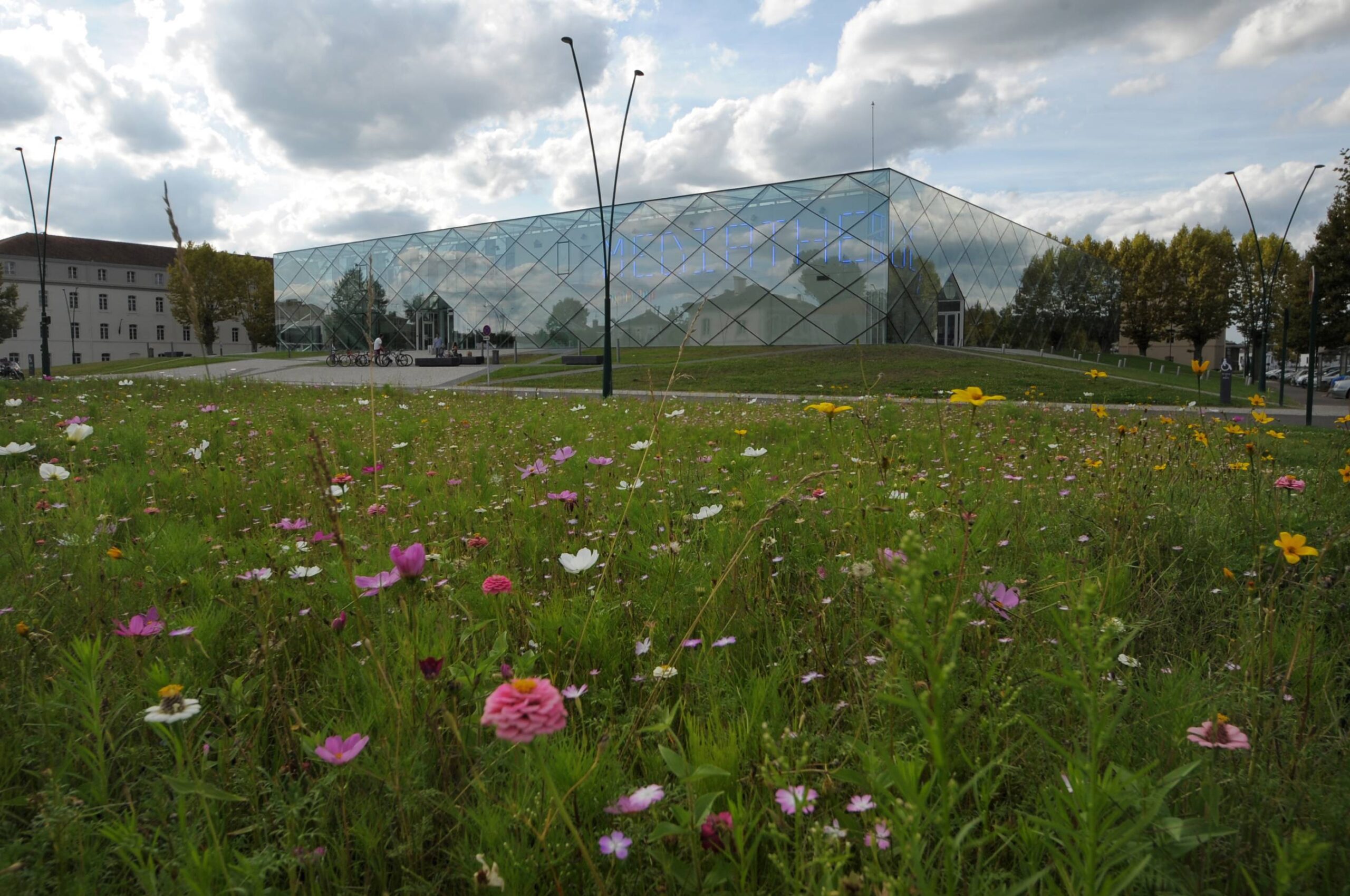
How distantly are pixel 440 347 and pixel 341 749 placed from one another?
141ft

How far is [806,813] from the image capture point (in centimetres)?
114

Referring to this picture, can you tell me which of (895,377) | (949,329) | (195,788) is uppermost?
(949,329)

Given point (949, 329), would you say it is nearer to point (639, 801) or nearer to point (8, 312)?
point (639, 801)

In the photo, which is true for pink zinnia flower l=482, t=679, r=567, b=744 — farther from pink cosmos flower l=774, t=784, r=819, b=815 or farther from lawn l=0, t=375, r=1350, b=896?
pink cosmos flower l=774, t=784, r=819, b=815

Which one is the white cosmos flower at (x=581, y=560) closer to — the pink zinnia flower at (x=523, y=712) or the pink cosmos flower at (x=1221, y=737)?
the pink zinnia flower at (x=523, y=712)

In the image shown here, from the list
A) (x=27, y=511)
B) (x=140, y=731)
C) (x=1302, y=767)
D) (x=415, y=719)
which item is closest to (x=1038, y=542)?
(x=1302, y=767)

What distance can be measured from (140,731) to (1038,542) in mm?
2434

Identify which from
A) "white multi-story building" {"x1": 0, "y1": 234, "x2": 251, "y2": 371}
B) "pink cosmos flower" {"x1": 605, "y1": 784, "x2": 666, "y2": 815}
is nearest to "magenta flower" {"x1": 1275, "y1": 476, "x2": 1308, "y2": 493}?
"pink cosmos flower" {"x1": 605, "y1": 784, "x2": 666, "y2": 815}

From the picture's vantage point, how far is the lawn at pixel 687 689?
3.20ft

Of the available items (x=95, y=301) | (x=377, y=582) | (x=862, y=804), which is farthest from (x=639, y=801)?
(x=95, y=301)

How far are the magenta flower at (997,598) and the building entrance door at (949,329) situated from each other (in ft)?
110

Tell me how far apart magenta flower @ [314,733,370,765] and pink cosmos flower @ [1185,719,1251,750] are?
114 cm

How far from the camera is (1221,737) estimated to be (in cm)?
99

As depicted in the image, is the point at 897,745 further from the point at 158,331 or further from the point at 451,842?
the point at 158,331
